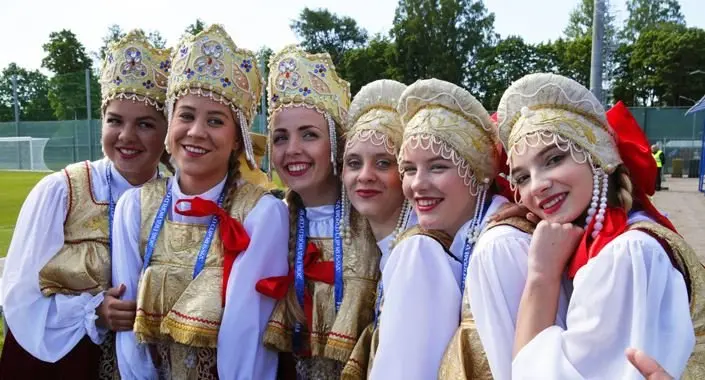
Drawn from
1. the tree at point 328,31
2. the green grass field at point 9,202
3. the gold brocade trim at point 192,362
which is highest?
the tree at point 328,31

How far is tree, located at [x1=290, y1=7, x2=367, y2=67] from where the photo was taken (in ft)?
220

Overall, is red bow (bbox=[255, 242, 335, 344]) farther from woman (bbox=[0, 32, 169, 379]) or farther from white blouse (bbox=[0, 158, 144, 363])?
white blouse (bbox=[0, 158, 144, 363])

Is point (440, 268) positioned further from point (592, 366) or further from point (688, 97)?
point (688, 97)

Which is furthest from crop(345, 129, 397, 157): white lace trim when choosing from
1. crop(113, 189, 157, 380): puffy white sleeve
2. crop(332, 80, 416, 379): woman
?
crop(113, 189, 157, 380): puffy white sleeve

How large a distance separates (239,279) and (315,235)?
468mm

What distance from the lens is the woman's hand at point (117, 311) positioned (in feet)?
9.43

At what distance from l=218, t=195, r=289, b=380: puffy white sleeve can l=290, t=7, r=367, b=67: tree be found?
A: 65.4 metres

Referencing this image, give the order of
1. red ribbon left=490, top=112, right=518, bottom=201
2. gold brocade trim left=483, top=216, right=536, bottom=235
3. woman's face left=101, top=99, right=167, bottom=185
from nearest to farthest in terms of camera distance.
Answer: gold brocade trim left=483, top=216, right=536, bottom=235 < red ribbon left=490, top=112, right=518, bottom=201 < woman's face left=101, top=99, right=167, bottom=185

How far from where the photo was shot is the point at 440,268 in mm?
2350

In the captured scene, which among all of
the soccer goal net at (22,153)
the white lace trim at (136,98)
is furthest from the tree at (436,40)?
the white lace trim at (136,98)

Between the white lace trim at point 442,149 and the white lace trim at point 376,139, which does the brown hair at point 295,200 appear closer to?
the white lace trim at point 376,139

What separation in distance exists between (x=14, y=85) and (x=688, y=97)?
46.0m

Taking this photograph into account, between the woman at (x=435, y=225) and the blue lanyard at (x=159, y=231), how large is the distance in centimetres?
85

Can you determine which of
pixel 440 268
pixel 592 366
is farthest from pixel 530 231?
pixel 592 366
